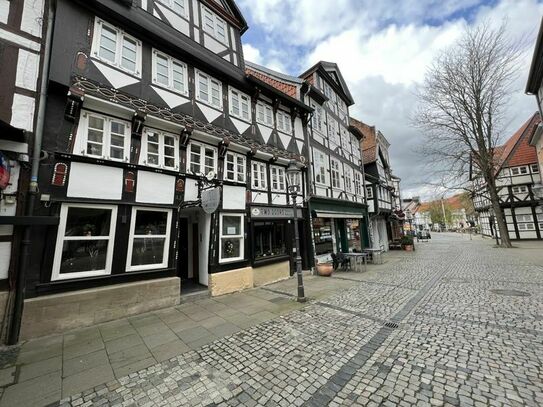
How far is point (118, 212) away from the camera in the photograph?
20.2ft

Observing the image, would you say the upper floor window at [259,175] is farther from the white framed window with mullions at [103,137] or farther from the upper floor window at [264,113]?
the white framed window with mullions at [103,137]

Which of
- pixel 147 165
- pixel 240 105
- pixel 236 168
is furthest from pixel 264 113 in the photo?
pixel 147 165

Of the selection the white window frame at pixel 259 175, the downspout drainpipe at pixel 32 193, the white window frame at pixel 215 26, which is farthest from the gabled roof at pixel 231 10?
the white window frame at pixel 259 175

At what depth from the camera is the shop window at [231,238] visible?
27.7ft

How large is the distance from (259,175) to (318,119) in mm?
7051

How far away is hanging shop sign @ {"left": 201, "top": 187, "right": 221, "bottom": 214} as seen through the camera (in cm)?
662

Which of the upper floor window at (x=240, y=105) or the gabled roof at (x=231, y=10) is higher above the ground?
the gabled roof at (x=231, y=10)

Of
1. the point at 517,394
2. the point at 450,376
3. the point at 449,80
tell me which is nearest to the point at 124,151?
the point at 450,376

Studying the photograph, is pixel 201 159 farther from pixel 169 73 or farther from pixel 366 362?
pixel 366 362

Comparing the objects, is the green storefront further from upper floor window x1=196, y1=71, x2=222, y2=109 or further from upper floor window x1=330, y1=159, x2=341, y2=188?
upper floor window x1=196, y1=71, x2=222, y2=109

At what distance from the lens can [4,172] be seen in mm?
4523

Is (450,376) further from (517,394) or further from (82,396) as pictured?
(82,396)

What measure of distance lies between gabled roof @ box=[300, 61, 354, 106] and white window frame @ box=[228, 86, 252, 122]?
24.7 feet

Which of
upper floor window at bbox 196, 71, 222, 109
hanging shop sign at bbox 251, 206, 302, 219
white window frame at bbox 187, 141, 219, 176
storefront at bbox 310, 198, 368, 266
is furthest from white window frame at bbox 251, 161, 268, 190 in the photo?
storefront at bbox 310, 198, 368, 266
